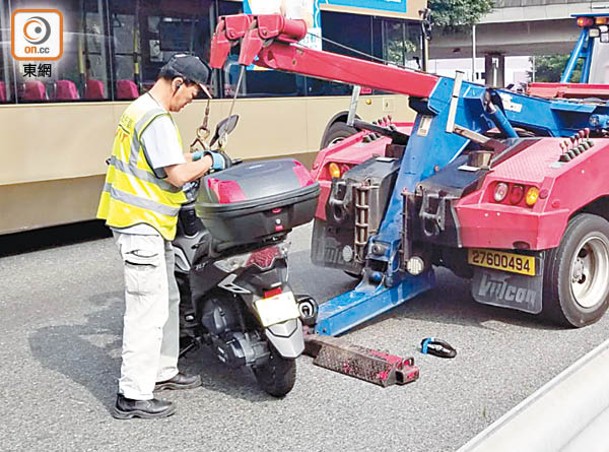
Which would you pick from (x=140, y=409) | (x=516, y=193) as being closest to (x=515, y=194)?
(x=516, y=193)

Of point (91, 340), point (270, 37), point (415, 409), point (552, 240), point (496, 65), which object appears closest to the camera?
point (415, 409)

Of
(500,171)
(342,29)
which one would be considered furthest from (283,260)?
(342,29)

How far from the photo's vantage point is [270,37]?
5086 millimetres

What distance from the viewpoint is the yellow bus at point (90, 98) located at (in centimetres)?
881

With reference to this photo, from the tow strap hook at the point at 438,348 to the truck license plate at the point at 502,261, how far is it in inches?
26.4

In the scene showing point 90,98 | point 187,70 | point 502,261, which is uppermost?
point 187,70

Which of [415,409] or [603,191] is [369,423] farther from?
[603,191]

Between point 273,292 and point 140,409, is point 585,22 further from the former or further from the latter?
point 140,409

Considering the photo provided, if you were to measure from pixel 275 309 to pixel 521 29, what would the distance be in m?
42.5

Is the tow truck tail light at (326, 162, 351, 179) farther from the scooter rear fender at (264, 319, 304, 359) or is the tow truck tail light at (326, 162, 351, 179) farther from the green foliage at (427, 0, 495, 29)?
the green foliage at (427, 0, 495, 29)

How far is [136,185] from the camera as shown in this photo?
4.30 metres

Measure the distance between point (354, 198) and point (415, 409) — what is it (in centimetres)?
200

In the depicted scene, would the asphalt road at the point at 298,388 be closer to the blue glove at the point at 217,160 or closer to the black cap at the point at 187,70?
the blue glove at the point at 217,160

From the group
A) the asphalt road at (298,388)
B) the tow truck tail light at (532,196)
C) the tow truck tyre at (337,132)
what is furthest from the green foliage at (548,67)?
the tow truck tail light at (532,196)
